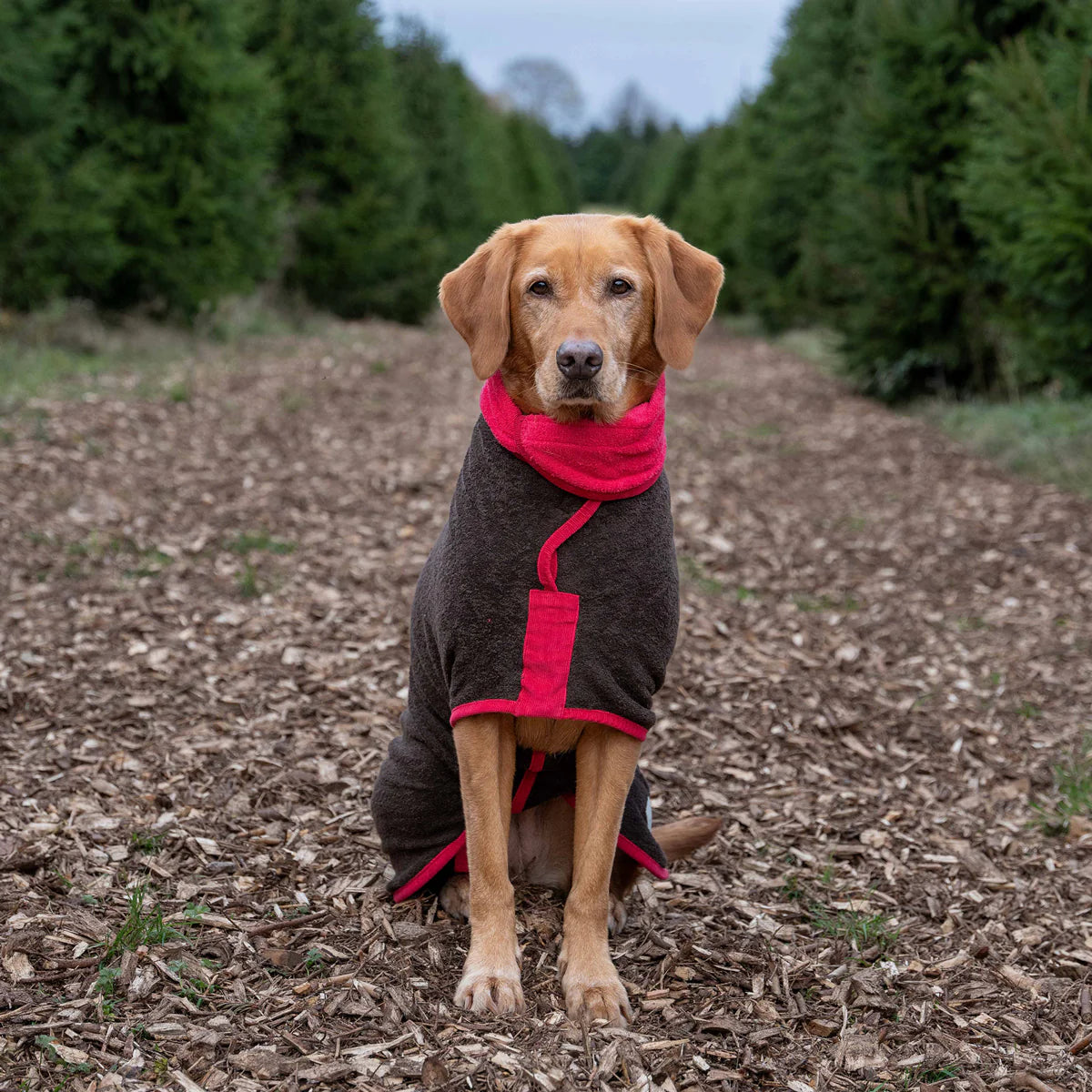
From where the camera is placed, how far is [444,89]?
24.5 metres

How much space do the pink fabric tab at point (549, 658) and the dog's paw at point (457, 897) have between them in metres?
0.78

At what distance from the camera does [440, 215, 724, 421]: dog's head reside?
2750 mm

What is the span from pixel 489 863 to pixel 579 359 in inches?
51.3

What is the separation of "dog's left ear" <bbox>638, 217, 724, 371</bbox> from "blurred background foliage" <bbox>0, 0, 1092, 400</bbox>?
599 centimetres

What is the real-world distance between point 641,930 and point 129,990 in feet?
4.67

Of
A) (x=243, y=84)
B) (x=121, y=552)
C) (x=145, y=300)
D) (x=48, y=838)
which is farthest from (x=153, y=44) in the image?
(x=48, y=838)

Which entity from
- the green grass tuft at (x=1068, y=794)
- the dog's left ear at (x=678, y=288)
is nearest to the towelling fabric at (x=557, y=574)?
the dog's left ear at (x=678, y=288)

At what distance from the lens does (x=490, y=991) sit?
105 inches

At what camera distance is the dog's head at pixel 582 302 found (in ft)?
9.02

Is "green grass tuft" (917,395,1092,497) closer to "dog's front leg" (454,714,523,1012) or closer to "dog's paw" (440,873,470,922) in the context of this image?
"dog's paw" (440,873,470,922)

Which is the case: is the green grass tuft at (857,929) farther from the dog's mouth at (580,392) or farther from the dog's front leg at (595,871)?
the dog's mouth at (580,392)

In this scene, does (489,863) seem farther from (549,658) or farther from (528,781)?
(549,658)

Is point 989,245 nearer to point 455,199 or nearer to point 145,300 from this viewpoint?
point 145,300

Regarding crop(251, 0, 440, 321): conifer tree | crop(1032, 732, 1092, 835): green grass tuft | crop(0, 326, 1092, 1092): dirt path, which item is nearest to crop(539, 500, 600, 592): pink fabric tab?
crop(0, 326, 1092, 1092): dirt path
